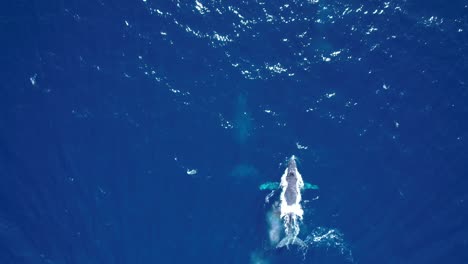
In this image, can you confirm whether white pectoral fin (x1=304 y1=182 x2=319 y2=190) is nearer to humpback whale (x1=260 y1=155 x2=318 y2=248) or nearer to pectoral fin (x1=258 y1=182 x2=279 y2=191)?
humpback whale (x1=260 y1=155 x2=318 y2=248)

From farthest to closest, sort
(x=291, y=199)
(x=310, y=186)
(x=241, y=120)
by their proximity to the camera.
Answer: (x=291, y=199), (x=241, y=120), (x=310, y=186)

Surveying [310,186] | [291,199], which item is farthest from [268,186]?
[310,186]

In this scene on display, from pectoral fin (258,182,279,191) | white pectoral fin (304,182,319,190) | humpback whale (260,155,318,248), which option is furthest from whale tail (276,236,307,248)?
pectoral fin (258,182,279,191)

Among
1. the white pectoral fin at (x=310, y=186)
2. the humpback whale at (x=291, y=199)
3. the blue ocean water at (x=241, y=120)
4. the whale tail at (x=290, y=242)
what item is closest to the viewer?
the humpback whale at (x=291, y=199)

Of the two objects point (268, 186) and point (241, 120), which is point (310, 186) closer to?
point (268, 186)

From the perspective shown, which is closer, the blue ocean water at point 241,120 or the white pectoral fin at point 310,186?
the blue ocean water at point 241,120

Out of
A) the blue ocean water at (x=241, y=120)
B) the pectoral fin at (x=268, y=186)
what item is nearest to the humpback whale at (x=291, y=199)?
the pectoral fin at (x=268, y=186)

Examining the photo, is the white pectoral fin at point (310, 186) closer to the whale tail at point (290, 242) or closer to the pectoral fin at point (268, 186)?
the pectoral fin at point (268, 186)
